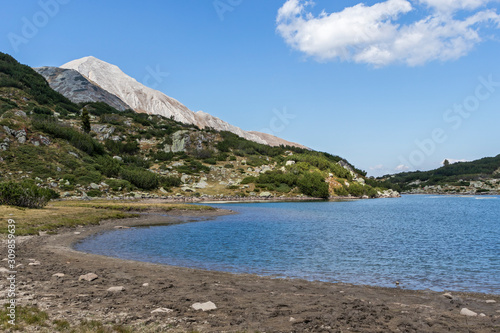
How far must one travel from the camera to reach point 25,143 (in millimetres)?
74438

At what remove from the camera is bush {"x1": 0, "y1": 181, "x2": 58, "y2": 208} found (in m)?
37.4

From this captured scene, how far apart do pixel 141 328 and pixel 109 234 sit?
78.7ft

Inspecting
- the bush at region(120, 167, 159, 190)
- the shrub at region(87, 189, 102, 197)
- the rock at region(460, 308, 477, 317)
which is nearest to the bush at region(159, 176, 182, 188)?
the bush at region(120, 167, 159, 190)

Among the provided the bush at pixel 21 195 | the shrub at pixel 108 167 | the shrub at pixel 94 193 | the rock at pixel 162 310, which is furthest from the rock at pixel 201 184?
the rock at pixel 162 310

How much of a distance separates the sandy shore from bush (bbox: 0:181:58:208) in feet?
91.6

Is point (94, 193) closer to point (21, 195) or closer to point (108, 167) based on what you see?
point (108, 167)

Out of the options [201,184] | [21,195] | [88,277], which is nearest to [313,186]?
[201,184]

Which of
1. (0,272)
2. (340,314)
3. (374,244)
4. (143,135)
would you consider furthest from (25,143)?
(340,314)

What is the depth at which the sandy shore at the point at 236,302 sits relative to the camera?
873 centimetres

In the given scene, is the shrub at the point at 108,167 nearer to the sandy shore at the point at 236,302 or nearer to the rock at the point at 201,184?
the rock at the point at 201,184

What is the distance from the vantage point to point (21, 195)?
38406mm

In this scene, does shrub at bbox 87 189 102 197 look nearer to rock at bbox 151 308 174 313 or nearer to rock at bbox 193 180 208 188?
rock at bbox 193 180 208 188

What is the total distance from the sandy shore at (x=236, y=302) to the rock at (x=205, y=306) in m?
0.24

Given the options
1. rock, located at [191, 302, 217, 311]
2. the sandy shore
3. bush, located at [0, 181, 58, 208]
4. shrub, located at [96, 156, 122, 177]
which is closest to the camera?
the sandy shore
